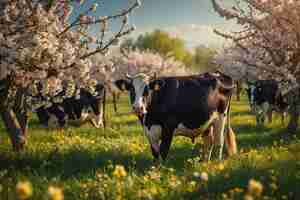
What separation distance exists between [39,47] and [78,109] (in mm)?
11816

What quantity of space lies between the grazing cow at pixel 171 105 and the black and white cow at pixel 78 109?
954 cm

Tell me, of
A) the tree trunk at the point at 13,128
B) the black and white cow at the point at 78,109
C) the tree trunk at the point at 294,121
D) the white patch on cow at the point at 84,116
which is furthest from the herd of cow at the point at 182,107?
the white patch on cow at the point at 84,116

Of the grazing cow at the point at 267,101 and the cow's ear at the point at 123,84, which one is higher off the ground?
the cow's ear at the point at 123,84

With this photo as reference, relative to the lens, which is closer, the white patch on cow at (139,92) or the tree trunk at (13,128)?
the white patch on cow at (139,92)

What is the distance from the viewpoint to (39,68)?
827 cm

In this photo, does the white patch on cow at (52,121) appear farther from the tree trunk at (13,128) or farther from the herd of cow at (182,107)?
the herd of cow at (182,107)

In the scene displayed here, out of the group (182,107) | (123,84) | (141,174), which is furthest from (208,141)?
(141,174)

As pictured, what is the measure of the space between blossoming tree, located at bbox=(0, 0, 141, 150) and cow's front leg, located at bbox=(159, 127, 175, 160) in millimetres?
2213

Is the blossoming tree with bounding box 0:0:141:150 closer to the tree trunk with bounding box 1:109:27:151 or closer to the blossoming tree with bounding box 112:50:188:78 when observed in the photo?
the tree trunk with bounding box 1:109:27:151

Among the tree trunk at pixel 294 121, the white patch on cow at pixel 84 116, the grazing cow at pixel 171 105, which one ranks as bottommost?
the tree trunk at pixel 294 121

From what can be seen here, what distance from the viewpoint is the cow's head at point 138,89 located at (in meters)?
8.87

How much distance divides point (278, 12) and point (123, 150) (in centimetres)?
725

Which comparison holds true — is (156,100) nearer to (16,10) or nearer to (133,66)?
(16,10)

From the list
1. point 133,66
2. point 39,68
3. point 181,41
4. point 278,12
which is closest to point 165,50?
point 181,41
